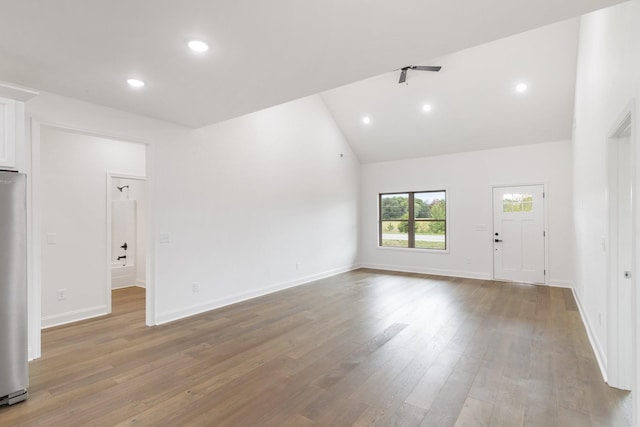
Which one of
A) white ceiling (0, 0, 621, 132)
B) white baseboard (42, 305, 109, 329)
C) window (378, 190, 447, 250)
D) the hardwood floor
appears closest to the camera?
white ceiling (0, 0, 621, 132)

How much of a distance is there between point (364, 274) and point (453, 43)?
580cm

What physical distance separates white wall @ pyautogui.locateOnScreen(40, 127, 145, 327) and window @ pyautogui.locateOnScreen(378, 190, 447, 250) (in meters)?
6.09

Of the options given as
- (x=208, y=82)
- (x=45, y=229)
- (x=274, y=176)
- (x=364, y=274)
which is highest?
(x=208, y=82)

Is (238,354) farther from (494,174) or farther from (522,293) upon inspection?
(494,174)

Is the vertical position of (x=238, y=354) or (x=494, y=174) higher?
(x=494, y=174)

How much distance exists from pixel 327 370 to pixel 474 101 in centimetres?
550

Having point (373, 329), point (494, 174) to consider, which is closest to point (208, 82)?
point (373, 329)

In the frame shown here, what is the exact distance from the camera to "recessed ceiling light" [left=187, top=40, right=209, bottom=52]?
89.4 inches

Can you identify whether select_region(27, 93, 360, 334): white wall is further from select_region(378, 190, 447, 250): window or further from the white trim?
select_region(378, 190, 447, 250): window

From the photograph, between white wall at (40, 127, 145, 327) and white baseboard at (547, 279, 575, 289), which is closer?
white wall at (40, 127, 145, 327)

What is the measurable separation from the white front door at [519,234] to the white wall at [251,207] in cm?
339

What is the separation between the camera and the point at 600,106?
2.96 meters

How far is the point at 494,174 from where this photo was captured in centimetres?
673

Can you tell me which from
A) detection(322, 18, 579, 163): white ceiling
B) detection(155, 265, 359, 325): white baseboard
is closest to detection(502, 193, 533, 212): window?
detection(322, 18, 579, 163): white ceiling
